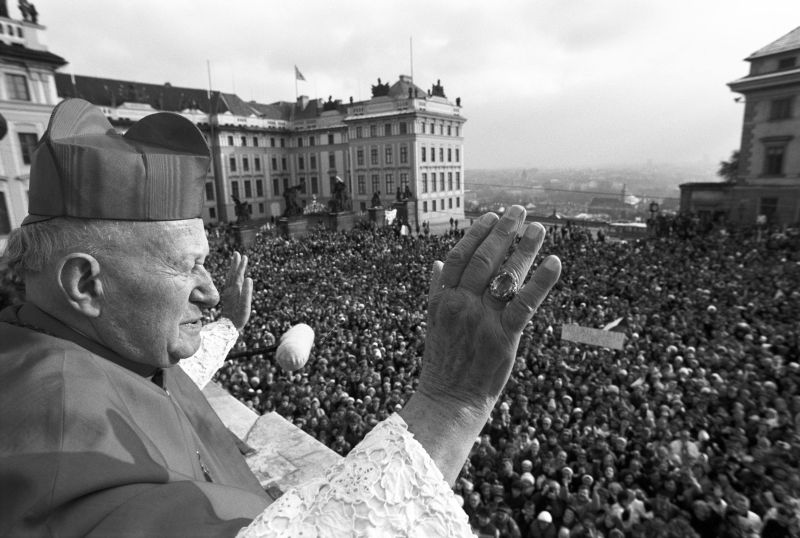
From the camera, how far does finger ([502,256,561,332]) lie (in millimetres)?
1010

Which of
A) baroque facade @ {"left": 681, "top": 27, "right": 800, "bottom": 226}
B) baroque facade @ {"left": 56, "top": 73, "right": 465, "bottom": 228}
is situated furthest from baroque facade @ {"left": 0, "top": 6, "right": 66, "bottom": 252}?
baroque facade @ {"left": 681, "top": 27, "right": 800, "bottom": 226}

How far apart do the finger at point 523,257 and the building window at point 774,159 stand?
2698cm

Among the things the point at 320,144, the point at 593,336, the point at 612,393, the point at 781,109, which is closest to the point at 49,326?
the point at 612,393

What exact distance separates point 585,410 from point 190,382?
6.07 meters

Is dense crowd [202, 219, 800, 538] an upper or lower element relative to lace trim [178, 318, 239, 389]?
lower

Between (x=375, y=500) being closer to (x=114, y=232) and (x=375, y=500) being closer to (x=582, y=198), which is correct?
(x=114, y=232)

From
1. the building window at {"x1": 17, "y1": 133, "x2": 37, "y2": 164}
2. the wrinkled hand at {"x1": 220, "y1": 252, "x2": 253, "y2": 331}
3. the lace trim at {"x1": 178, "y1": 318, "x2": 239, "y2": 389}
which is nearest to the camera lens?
the lace trim at {"x1": 178, "y1": 318, "x2": 239, "y2": 389}

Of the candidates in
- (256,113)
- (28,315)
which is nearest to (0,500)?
(28,315)

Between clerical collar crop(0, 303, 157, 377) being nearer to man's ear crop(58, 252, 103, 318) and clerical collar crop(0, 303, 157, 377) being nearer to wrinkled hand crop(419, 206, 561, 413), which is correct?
man's ear crop(58, 252, 103, 318)

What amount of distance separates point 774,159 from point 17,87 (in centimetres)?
3554

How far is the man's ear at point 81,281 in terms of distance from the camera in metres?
1.06

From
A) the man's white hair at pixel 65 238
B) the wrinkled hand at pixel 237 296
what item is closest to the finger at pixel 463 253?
the man's white hair at pixel 65 238

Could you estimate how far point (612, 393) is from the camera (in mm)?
6547

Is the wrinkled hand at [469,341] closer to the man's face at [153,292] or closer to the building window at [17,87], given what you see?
the man's face at [153,292]
